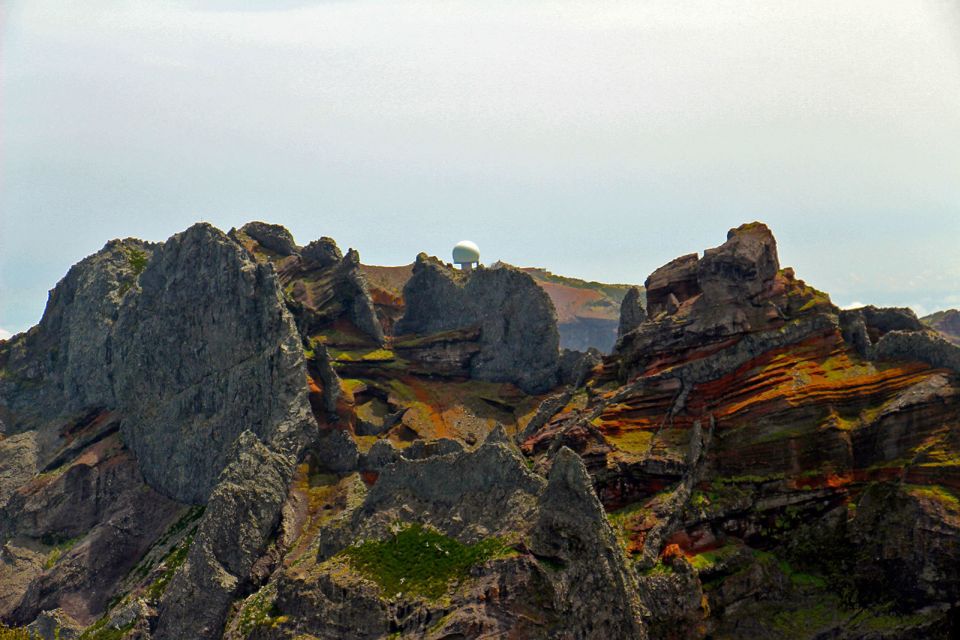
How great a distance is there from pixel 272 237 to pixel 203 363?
32.4 m

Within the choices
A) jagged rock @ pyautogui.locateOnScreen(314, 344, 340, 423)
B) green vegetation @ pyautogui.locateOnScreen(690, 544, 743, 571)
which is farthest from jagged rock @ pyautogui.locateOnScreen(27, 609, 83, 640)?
green vegetation @ pyautogui.locateOnScreen(690, 544, 743, 571)

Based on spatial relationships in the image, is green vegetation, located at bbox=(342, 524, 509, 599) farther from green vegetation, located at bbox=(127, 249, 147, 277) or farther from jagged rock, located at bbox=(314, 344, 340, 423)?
green vegetation, located at bbox=(127, 249, 147, 277)

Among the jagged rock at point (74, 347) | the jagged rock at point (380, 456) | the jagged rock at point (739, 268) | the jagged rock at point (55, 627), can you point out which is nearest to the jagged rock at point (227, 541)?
the jagged rock at point (380, 456)

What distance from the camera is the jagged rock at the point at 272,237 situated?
118 meters

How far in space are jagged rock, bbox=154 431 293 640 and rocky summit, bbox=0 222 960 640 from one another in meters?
0.20

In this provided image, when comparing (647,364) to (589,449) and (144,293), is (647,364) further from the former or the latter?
(144,293)

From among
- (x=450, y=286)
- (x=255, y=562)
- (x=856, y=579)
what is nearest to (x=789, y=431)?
(x=856, y=579)

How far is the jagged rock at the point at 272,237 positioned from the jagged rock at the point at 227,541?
163 ft

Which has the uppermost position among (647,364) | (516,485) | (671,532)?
(647,364)

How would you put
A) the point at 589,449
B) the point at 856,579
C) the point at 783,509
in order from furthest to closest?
the point at 589,449, the point at 783,509, the point at 856,579

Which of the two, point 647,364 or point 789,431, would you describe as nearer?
point 789,431

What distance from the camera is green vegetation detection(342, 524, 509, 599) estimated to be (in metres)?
50.9

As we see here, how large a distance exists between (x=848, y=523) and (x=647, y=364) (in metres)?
19.8

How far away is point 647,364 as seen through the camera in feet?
225
